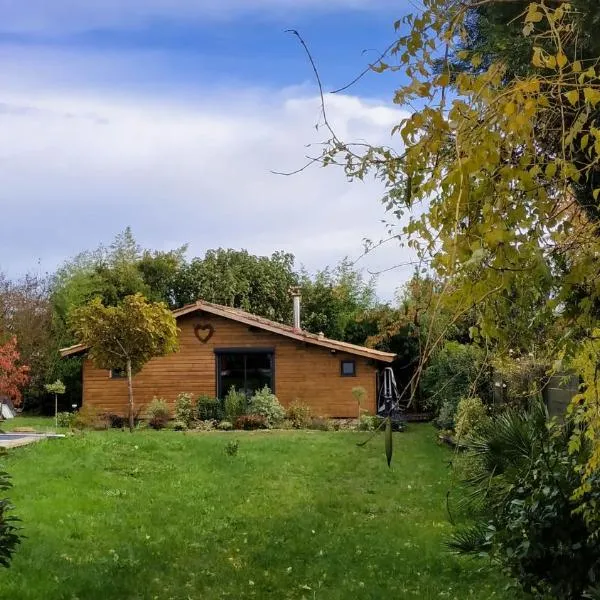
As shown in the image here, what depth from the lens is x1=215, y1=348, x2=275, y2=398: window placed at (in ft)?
78.3

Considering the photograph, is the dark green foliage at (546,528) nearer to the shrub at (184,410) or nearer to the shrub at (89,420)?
the shrub at (89,420)

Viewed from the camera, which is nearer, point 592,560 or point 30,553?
point 592,560

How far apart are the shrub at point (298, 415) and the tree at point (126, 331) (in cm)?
439

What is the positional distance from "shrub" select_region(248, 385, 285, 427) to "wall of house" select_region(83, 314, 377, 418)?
150 centimetres

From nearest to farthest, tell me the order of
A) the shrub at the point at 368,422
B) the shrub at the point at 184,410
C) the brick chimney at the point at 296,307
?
the shrub at the point at 368,422 < the shrub at the point at 184,410 < the brick chimney at the point at 296,307

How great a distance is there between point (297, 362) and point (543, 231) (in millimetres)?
21466

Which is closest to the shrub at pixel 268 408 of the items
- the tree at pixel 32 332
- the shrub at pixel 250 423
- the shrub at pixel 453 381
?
the shrub at pixel 250 423

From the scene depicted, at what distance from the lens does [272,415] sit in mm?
21391

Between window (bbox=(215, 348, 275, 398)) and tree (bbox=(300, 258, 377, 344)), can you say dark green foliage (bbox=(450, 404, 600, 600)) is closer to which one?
window (bbox=(215, 348, 275, 398))

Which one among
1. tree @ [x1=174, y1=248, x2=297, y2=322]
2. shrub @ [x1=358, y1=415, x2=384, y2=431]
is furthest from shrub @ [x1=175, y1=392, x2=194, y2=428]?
tree @ [x1=174, y1=248, x2=297, y2=322]

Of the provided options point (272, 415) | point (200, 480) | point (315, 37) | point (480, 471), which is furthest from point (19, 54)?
point (272, 415)

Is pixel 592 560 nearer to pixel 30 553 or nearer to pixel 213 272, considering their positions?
pixel 30 553

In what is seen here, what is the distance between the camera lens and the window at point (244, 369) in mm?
23859

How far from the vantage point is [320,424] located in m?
21.3
